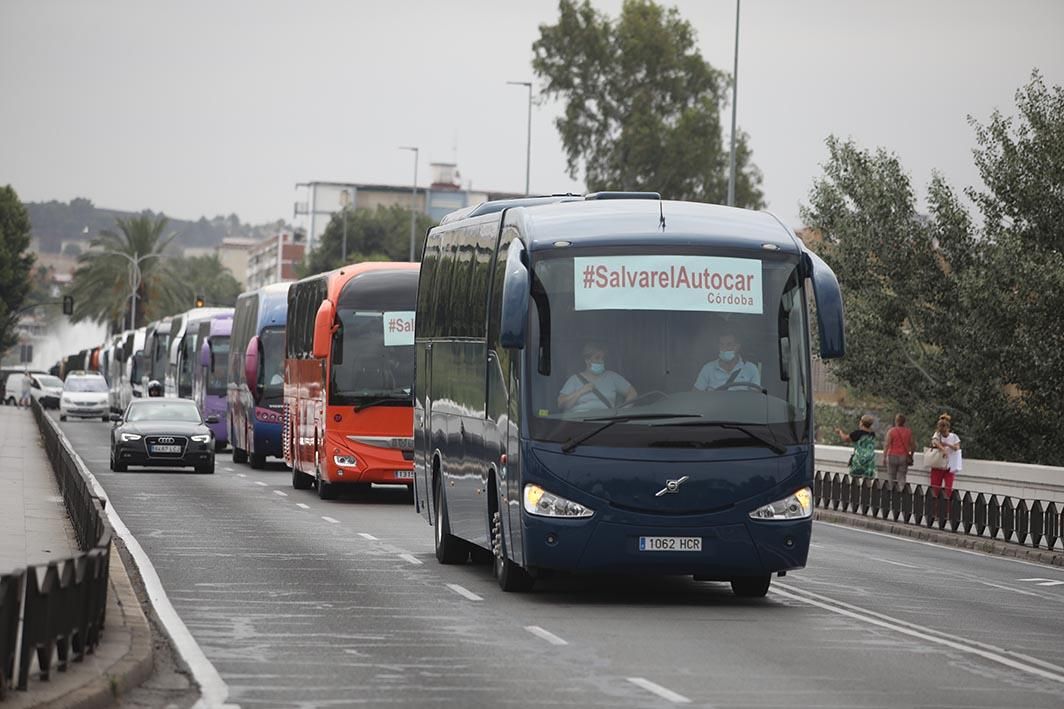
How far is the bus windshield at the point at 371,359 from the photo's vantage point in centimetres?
3191

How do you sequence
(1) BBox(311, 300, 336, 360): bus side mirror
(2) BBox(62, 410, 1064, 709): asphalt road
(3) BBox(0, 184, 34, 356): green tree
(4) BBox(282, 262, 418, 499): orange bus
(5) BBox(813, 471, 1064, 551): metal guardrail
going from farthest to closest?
(3) BBox(0, 184, 34, 356): green tree
(1) BBox(311, 300, 336, 360): bus side mirror
(4) BBox(282, 262, 418, 499): orange bus
(5) BBox(813, 471, 1064, 551): metal guardrail
(2) BBox(62, 410, 1064, 709): asphalt road

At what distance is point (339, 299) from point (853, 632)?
18.0 m

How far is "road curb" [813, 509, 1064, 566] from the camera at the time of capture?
27702 mm

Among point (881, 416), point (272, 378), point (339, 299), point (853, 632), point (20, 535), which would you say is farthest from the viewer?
point (881, 416)

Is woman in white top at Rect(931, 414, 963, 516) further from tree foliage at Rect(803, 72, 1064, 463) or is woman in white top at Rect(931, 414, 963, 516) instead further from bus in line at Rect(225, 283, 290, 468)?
bus in line at Rect(225, 283, 290, 468)

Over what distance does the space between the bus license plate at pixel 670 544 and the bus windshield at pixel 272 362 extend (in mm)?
27038

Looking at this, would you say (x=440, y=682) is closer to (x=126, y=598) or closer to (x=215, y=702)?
(x=215, y=702)

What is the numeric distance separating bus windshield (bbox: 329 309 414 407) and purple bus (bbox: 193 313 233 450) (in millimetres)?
21546

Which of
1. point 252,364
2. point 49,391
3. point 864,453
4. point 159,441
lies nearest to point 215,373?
point 252,364

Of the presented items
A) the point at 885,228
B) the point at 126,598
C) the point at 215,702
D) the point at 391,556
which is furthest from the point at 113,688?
the point at 885,228

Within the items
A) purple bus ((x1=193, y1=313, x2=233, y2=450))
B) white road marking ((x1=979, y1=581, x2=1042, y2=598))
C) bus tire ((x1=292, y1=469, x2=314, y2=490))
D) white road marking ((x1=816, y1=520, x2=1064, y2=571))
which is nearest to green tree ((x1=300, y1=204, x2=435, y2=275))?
purple bus ((x1=193, y1=313, x2=233, y2=450))

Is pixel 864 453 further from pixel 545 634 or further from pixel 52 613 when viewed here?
pixel 52 613

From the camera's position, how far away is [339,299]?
3234 centimetres

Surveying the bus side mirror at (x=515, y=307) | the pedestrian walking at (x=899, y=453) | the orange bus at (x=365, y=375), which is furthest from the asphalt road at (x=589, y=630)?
the pedestrian walking at (x=899, y=453)
